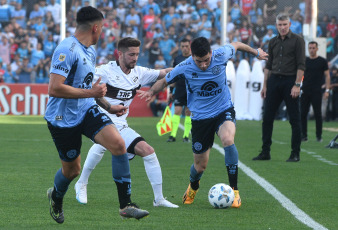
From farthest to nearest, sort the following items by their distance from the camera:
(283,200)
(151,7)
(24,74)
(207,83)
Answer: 1. (151,7)
2. (24,74)
3. (207,83)
4. (283,200)

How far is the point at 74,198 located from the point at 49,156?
16.7 feet

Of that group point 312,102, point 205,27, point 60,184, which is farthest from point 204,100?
point 205,27

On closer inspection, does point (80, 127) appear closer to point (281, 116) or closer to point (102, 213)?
point (102, 213)

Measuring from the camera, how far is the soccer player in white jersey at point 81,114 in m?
6.35

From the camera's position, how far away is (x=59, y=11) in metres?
28.6

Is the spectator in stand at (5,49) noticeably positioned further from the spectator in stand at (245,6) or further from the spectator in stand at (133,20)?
the spectator in stand at (245,6)

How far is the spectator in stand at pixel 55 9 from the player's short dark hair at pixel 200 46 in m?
21.1

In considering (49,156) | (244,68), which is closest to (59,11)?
(244,68)

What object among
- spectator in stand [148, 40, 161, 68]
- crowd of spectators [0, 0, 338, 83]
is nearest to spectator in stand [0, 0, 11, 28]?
crowd of spectators [0, 0, 338, 83]

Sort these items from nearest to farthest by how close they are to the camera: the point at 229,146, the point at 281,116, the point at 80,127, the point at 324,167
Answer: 1. the point at 80,127
2. the point at 229,146
3. the point at 324,167
4. the point at 281,116

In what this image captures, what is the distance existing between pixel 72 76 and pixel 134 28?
22.0m

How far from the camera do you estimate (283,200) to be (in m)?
8.21

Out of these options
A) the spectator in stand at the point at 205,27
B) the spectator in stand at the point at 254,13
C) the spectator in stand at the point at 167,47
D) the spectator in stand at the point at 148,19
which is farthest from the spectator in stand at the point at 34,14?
the spectator in stand at the point at 254,13

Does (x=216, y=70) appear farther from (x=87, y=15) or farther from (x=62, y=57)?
(x=62, y=57)
